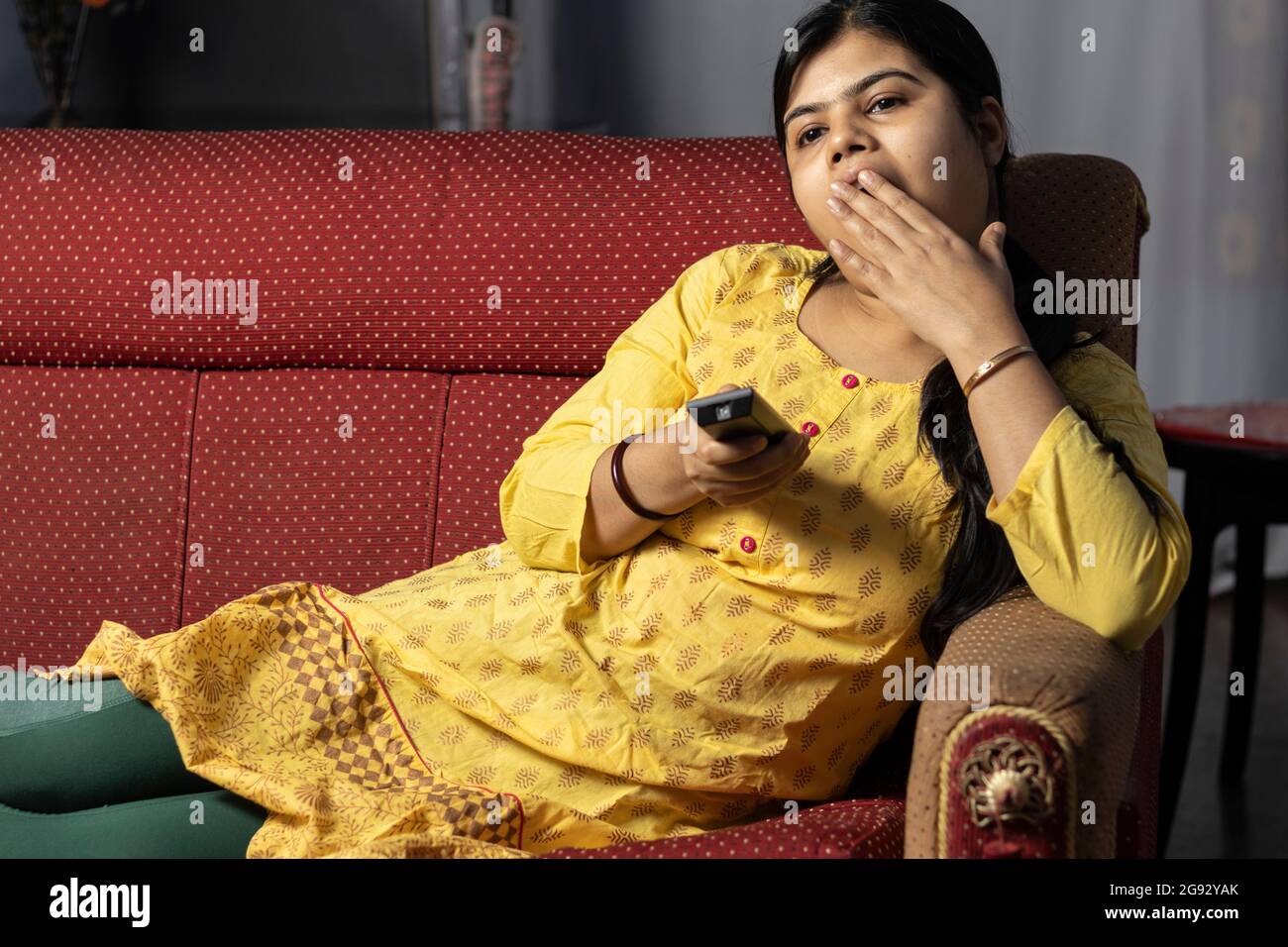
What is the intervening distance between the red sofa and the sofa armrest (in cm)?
76

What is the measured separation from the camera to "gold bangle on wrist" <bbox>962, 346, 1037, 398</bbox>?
1.07 meters

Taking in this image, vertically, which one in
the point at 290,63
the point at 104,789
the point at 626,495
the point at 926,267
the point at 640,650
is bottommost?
the point at 104,789

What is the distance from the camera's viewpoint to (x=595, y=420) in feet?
4.30

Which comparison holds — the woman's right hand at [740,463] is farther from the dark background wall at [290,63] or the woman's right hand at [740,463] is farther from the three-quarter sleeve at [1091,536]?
the dark background wall at [290,63]

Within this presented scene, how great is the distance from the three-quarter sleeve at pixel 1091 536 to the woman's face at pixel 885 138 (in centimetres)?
24

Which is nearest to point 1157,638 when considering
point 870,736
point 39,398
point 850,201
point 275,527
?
point 870,736

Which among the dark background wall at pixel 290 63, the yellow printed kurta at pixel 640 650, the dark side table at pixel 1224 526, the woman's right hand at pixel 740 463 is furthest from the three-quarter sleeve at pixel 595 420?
the dark background wall at pixel 290 63

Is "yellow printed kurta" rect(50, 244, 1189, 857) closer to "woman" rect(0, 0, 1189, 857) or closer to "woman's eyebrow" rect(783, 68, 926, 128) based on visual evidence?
"woman" rect(0, 0, 1189, 857)

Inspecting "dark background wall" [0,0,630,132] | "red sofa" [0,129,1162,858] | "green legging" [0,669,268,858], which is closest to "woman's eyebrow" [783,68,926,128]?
"red sofa" [0,129,1162,858]

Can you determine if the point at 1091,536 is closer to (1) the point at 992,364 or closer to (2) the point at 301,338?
(1) the point at 992,364

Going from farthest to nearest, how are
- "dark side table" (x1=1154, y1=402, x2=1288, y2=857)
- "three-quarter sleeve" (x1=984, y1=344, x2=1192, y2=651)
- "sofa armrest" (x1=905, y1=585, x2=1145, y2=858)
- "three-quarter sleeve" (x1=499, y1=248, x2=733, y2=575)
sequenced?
1. "dark side table" (x1=1154, y1=402, x2=1288, y2=857)
2. "three-quarter sleeve" (x1=499, y1=248, x2=733, y2=575)
3. "three-quarter sleeve" (x1=984, y1=344, x2=1192, y2=651)
4. "sofa armrest" (x1=905, y1=585, x2=1145, y2=858)

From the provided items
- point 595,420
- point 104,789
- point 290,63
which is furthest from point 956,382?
point 290,63

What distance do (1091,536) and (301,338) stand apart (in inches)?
42.0
